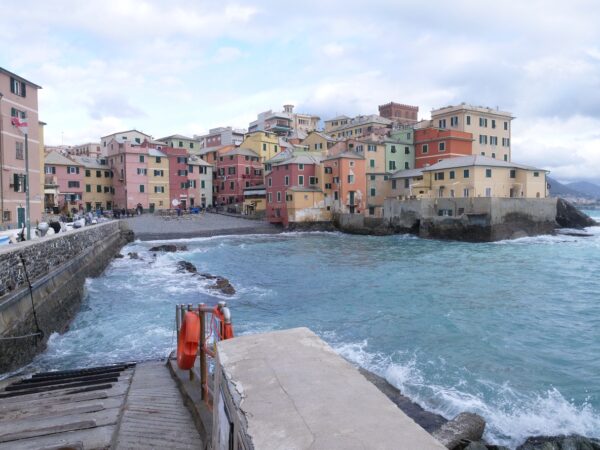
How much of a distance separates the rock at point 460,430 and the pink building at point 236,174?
64.8 meters

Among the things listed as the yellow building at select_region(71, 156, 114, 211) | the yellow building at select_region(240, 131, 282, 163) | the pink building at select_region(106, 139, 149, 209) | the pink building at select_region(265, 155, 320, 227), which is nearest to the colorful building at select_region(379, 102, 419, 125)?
the yellow building at select_region(240, 131, 282, 163)

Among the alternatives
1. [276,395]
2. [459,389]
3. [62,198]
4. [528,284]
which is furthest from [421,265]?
[62,198]

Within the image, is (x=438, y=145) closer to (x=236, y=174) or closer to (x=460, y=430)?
(x=236, y=174)

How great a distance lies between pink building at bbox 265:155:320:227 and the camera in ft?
191

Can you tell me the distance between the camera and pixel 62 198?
61.6 m

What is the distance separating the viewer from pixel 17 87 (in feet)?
110

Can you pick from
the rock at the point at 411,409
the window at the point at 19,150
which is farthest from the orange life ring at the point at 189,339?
the window at the point at 19,150

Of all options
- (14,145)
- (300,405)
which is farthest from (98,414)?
(14,145)

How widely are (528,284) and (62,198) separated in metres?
59.7

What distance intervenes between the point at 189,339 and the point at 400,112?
91893 mm

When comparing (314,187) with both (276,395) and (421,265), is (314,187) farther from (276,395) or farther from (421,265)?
(276,395)

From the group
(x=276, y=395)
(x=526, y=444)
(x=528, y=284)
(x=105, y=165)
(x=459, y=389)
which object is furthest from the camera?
(x=105, y=165)

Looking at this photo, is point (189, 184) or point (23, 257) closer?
point (23, 257)

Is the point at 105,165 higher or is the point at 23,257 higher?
the point at 105,165
